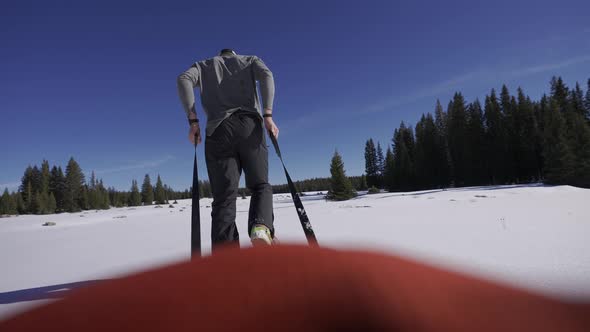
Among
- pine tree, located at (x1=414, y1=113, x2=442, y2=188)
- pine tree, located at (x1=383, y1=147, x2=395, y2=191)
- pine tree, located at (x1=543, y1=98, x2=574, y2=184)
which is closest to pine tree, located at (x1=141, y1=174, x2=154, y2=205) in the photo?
pine tree, located at (x1=383, y1=147, x2=395, y2=191)

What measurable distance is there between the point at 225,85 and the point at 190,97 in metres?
0.31

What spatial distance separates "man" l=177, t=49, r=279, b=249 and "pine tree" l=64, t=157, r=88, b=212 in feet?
153

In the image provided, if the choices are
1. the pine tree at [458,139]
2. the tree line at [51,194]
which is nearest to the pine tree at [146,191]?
the tree line at [51,194]

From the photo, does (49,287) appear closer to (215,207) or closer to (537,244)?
(215,207)

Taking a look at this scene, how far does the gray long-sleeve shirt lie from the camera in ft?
6.80

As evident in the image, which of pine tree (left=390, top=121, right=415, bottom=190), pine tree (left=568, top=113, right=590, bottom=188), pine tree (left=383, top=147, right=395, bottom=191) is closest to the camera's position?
pine tree (left=568, top=113, right=590, bottom=188)

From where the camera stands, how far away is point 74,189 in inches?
1519

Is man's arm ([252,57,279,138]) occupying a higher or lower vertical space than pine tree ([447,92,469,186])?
lower

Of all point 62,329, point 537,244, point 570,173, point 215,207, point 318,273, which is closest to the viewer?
point 62,329

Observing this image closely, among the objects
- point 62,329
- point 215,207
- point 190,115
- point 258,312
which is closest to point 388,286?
point 258,312

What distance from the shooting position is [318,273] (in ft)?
1.59

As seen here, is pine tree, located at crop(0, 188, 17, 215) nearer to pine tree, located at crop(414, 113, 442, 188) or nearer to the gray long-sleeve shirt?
the gray long-sleeve shirt

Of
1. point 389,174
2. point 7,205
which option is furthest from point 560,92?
point 7,205

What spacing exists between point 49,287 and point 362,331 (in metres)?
2.43
